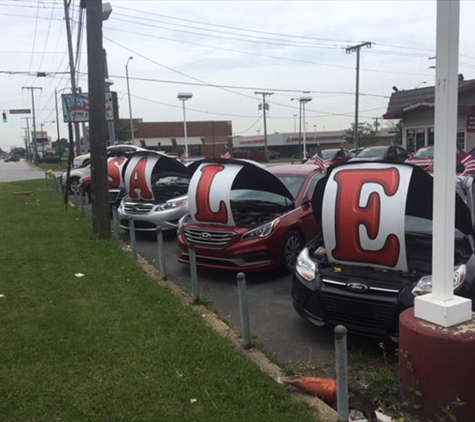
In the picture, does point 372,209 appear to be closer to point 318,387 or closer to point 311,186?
point 318,387

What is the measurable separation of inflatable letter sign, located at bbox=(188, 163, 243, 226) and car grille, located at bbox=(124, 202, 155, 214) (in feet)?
9.40

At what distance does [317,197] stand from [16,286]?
4.11 m

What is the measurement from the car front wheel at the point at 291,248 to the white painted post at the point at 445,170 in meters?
3.77

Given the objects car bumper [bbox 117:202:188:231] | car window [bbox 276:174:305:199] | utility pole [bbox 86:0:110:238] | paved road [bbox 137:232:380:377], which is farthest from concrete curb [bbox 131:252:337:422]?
utility pole [bbox 86:0:110:238]

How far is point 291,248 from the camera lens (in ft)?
23.1

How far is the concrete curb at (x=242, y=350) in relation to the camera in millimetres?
3412

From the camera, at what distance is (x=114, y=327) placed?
4.95m

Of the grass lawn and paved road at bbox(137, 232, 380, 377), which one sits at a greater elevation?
the grass lawn

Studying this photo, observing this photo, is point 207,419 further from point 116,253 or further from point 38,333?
point 116,253

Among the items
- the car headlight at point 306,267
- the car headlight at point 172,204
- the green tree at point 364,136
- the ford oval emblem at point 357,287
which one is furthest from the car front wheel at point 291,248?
the green tree at point 364,136

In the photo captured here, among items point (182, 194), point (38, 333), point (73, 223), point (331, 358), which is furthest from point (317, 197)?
point (73, 223)

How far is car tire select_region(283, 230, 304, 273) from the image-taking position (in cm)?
693

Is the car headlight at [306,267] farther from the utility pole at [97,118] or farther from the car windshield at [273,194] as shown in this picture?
the utility pole at [97,118]

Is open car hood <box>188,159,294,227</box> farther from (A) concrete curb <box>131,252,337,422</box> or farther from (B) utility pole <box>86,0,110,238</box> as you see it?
(B) utility pole <box>86,0,110,238</box>
